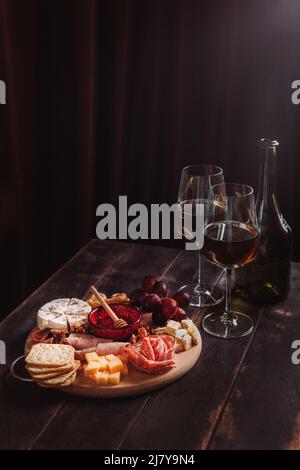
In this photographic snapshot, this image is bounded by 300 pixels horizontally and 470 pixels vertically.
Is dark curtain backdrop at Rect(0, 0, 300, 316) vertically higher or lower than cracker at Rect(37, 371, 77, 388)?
higher

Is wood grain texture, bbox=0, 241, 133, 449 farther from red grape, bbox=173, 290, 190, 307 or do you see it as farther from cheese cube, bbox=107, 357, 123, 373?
red grape, bbox=173, 290, 190, 307

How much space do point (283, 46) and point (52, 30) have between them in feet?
2.99

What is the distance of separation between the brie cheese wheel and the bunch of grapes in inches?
4.6

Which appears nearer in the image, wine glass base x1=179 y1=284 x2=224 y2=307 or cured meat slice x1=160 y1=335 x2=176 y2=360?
cured meat slice x1=160 y1=335 x2=176 y2=360

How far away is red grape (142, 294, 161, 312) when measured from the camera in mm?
1340

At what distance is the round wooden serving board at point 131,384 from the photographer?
1088 millimetres

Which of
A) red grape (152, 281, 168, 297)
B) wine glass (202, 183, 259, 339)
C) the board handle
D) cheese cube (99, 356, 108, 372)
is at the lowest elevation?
the board handle

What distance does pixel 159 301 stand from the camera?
1.34 meters

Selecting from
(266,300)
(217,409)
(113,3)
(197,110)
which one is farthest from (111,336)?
(113,3)

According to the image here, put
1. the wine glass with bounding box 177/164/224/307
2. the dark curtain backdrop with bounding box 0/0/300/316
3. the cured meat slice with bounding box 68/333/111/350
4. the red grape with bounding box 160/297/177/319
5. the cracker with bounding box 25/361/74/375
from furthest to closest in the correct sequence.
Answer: the dark curtain backdrop with bounding box 0/0/300/316 < the wine glass with bounding box 177/164/224/307 < the red grape with bounding box 160/297/177/319 < the cured meat slice with bounding box 68/333/111/350 < the cracker with bounding box 25/361/74/375

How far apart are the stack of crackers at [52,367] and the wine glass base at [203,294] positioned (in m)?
0.42

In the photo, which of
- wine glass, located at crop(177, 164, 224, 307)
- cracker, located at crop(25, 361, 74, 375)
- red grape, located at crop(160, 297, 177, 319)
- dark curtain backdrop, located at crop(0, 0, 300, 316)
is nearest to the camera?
cracker, located at crop(25, 361, 74, 375)

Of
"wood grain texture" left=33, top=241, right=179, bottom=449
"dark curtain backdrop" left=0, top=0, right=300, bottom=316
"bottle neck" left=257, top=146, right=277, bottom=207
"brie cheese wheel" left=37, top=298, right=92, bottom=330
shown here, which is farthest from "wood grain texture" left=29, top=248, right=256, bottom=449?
"dark curtain backdrop" left=0, top=0, right=300, bottom=316

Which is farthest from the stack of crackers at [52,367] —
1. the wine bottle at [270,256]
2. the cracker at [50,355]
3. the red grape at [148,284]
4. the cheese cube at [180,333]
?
the wine bottle at [270,256]
